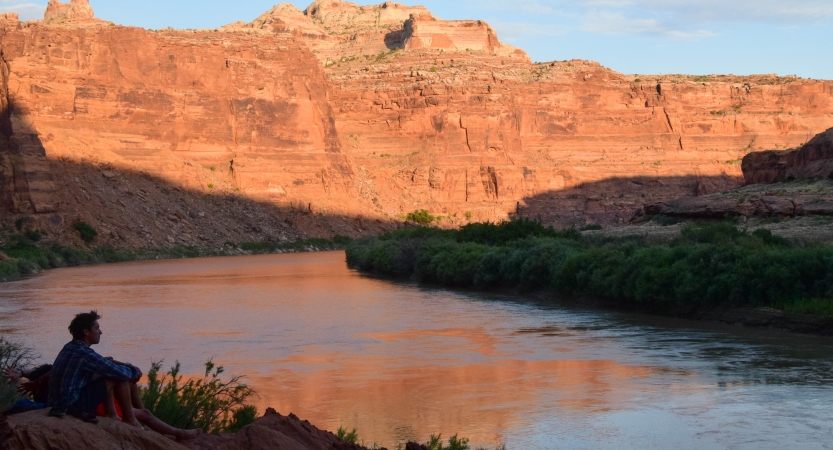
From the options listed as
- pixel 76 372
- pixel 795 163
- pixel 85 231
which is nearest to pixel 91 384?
pixel 76 372

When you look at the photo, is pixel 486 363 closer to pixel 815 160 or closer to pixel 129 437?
pixel 129 437

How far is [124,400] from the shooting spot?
7.16 m

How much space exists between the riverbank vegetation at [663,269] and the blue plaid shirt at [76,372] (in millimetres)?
14636

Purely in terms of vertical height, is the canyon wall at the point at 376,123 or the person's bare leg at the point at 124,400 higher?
the canyon wall at the point at 376,123

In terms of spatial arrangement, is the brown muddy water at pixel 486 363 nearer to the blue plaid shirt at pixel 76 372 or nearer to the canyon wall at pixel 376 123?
the blue plaid shirt at pixel 76 372

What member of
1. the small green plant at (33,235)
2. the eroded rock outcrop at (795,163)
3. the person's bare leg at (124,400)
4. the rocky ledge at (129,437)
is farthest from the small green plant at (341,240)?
the person's bare leg at (124,400)

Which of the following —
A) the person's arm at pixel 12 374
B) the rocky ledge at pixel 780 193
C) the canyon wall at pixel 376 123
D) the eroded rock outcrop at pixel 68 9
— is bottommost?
the person's arm at pixel 12 374

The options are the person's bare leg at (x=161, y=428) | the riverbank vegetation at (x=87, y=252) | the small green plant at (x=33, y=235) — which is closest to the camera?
the person's bare leg at (x=161, y=428)

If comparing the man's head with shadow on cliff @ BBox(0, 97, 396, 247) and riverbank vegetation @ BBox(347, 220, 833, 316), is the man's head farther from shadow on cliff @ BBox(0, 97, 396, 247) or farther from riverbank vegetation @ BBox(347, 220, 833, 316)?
shadow on cliff @ BBox(0, 97, 396, 247)

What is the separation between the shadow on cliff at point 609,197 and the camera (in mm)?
89938

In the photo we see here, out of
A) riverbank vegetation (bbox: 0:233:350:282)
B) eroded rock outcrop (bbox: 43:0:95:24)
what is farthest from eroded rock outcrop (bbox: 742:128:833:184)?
eroded rock outcrop (bbox: 43:0:95:24)

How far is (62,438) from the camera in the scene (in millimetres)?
6250

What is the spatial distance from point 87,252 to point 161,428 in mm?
49610

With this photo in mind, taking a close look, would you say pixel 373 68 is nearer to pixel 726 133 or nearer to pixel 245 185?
pixel 245 185
